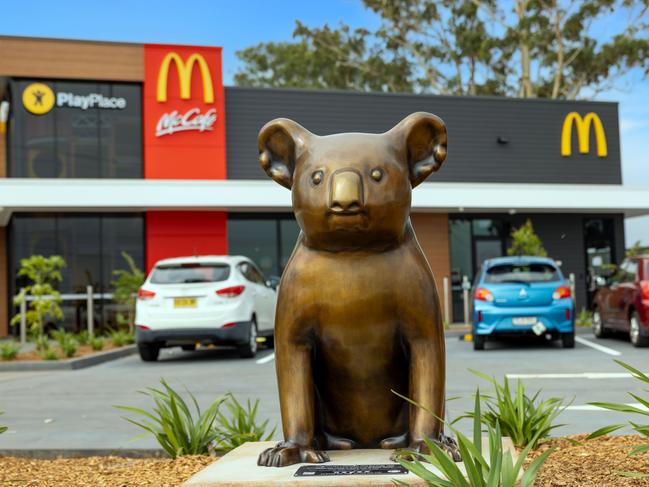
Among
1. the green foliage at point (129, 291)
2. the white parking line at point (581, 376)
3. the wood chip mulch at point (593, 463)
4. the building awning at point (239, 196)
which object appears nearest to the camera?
the wood chip mulch at point (593, 463)

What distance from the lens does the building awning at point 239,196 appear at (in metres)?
17.5

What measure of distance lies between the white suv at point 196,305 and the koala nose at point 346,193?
8.74 metres

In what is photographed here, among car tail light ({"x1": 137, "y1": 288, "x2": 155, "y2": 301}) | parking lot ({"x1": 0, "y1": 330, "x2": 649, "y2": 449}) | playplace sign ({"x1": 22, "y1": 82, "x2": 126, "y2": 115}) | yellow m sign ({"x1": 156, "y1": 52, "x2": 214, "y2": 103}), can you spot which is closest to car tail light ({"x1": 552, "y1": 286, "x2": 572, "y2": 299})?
parking lot ({"x1": 0, "y1": 330, "x2": 649, "y2": 449})

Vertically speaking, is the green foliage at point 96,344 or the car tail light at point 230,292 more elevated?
the car tail light at point 230,292

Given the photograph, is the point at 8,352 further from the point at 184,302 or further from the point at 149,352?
the point at 184,302

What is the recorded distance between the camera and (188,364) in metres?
11.7

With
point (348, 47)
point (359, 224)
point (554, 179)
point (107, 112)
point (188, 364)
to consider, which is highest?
point (348, 47)

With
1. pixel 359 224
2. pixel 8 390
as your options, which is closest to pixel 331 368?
pixel 359 224

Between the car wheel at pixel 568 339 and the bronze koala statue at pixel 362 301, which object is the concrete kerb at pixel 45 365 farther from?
the bronze koala statue at pixel 362 301

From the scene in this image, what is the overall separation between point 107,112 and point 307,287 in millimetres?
17784

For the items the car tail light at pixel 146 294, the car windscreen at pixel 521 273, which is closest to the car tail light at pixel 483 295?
the car windscreen at pixel 521 273

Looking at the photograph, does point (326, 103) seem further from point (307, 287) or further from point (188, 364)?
point (307, 287)

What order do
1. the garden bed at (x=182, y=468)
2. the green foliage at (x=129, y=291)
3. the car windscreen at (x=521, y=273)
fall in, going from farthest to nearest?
the green foliage at (x=129, y=291) < the car windscreen at (x=521, y=273) < the garden bed at (x=182, y=468)

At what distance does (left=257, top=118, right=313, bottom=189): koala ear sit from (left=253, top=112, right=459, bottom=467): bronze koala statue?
24mm
